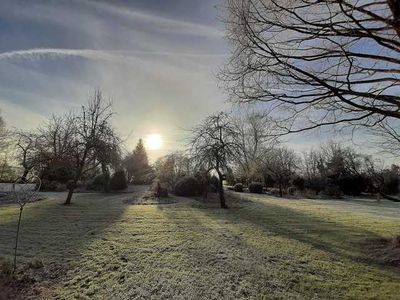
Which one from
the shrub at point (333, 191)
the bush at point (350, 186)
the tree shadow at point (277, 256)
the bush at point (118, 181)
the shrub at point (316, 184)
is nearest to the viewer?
the tree shadow at point (277, 256)

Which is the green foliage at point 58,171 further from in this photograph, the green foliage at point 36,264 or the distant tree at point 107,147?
the green foliage at point 36,264

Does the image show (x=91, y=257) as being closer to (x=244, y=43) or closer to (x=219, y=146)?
(x=244, y=43)

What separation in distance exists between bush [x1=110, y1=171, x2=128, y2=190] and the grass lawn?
13.6m

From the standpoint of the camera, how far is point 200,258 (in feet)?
23.2

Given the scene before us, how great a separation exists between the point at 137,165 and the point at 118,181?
9.89 m

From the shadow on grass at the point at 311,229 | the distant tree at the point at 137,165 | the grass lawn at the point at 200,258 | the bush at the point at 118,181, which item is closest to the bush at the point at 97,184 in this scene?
the bush at the point at 118,181

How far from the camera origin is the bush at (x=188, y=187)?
20.3 meters

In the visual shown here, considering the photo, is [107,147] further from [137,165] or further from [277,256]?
[137,165]

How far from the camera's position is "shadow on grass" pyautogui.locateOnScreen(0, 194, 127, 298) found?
22.9 feet

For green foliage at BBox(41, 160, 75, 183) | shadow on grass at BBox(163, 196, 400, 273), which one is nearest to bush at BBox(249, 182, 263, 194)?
shadow on grass at BBox(163, 196, 400, 273)

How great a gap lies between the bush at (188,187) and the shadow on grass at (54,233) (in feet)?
20.3

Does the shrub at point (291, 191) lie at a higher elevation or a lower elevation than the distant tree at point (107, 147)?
lower

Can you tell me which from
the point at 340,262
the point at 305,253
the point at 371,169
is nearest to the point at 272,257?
the point at 305,253

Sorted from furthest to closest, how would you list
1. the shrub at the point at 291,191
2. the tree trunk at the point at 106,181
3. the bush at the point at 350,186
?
1. the bush at the point at 350,186
2. the shrub at the point at 291,191
3. the tree trunk at the point at 106,181
